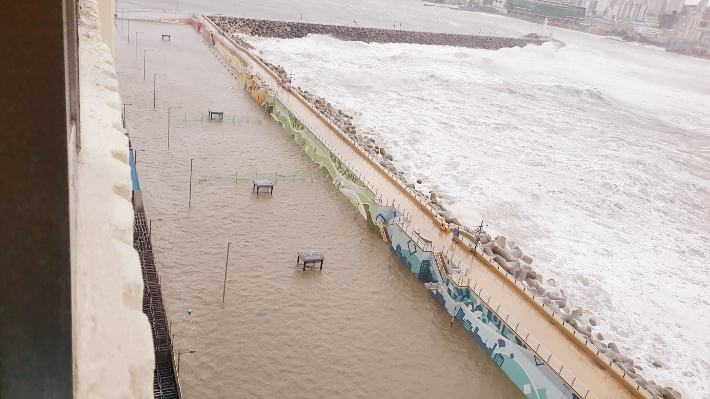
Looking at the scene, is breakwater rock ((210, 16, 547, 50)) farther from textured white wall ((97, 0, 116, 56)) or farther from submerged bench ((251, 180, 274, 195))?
textured white wall ((97, 0, 116, 56))

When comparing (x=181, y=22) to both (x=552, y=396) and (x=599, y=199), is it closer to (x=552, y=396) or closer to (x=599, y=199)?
(x=599, y=199)

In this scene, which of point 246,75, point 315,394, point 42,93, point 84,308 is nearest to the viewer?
point 42,93

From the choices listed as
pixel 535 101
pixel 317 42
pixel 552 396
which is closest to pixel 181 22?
pixel 317 42

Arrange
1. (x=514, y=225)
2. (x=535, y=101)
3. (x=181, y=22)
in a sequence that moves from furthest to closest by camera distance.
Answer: (x=181, y=22)
(x=535, y=101)
(x=514, y=225)

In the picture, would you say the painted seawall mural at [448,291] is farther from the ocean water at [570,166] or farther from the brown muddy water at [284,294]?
the ocean water at [570,166]

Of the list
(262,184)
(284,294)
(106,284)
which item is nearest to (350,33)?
(262,184)

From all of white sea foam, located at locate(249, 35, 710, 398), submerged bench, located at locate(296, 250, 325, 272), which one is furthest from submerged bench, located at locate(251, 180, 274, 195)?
white sea foam, located at locate(249, 35, 710, 398)
